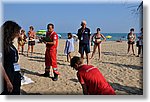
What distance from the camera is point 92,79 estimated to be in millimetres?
2455

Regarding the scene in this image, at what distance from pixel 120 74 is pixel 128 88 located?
1085mm

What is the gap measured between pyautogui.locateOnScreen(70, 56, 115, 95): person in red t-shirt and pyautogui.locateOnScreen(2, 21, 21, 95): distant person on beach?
558mm

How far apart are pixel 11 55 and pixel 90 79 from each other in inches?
29.7

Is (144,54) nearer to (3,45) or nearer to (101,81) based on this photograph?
(101,81)

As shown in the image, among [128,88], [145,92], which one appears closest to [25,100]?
[145,92]

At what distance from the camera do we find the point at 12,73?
255 centimetres

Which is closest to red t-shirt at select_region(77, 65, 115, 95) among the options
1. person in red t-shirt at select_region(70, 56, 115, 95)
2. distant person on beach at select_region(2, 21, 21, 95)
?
person in red t-shirt at select_region(70, 56, 115, 95)

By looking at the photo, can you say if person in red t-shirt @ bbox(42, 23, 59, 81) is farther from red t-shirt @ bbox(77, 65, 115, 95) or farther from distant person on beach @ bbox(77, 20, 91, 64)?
red t-shirt @ bbox(77, 65, 115, 95)

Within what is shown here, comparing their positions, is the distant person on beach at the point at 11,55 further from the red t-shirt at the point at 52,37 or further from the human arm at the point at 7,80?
the red t-shirt at the point at 52,37

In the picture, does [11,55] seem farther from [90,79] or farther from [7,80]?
[90,79]

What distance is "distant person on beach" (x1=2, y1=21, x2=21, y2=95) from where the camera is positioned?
2.40m

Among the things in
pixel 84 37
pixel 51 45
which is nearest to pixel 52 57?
pixel 51 45

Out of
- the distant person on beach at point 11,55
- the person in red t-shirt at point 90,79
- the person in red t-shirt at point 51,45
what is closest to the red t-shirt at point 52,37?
the person in red t-shirt at point 51,45

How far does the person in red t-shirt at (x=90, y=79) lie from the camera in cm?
245
